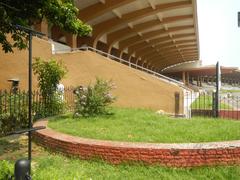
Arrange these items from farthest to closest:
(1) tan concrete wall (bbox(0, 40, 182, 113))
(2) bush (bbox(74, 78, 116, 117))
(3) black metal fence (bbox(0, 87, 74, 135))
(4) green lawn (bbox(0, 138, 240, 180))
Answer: (1) tan concrete wall (bbox(0, 40, 182, 113))
(3) black metal fence (bbox(0, 87, 74, 135))
(2) bush (bbox(74, 78, 116, 117))
(4) green lawn (bbox(0, 138, 240, 180))

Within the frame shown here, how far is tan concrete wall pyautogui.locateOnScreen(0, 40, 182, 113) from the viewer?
18.4 m

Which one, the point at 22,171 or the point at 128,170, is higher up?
the point at 22,171

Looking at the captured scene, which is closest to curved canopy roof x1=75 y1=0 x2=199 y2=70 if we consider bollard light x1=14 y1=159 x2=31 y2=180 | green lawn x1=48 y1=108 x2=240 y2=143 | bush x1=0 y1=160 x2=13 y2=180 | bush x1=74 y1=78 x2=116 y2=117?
bush x1=74 y1=78 x2=116 y2=117

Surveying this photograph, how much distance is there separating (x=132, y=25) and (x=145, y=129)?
2500 cm

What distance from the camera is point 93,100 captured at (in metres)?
11.6

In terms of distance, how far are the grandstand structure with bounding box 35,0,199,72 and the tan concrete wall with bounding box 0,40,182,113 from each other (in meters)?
3.04

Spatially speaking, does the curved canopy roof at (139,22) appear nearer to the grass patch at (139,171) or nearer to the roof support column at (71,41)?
the roof support column at (71,41)

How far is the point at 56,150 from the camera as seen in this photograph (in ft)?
28.2

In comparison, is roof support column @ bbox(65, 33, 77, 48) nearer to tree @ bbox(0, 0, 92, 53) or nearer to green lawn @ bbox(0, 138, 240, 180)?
tree @ bbox(0, 0, 92, 53)

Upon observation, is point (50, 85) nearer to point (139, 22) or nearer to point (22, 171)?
point (22, 171)

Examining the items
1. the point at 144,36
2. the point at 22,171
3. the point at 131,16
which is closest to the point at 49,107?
the point at 22,171

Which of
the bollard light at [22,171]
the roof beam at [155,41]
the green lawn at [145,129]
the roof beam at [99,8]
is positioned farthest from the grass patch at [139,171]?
the roof beam at [155,41]

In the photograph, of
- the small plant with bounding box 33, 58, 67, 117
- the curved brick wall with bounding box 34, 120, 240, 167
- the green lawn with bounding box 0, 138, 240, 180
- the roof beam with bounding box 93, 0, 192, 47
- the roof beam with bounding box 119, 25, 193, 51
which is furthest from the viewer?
the roof beam with bounding box 119, 25, 193, 51

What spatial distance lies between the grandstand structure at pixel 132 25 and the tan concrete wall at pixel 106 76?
3.04 m
